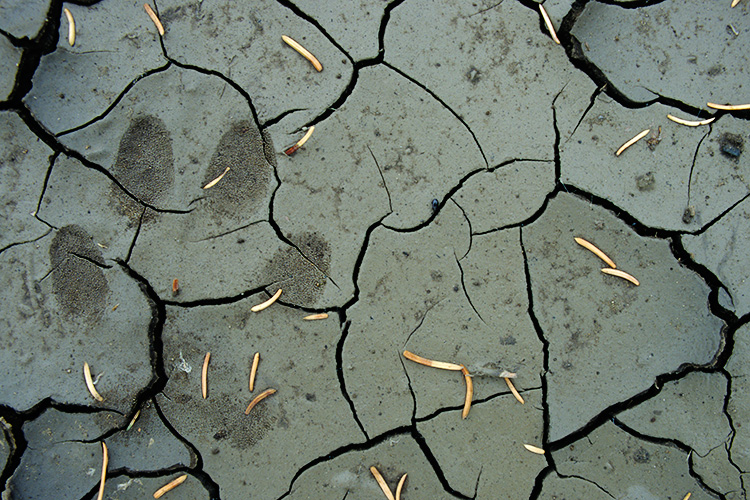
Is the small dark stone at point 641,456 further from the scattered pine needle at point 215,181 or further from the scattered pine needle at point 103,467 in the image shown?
the scattered pine needle at point 103,467

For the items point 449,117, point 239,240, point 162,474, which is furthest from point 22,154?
point 449,117

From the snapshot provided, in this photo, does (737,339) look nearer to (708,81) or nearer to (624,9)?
(708,81)

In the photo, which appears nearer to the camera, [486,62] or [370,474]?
[370,474]

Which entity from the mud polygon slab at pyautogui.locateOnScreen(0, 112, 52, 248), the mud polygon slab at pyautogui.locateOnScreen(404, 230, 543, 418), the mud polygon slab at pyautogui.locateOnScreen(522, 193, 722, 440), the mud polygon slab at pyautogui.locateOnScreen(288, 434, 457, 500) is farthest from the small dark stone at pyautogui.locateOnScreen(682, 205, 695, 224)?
the mud polygon slab at pyautogui.locateOnScreen(0, 112, 52, 248)

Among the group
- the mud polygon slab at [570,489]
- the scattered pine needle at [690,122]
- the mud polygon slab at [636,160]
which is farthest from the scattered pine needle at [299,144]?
the mud polygon slab at [570,489]

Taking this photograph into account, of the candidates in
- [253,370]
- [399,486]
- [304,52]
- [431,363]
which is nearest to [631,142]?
[431,363]

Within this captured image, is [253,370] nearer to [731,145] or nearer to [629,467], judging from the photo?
[629,467]
